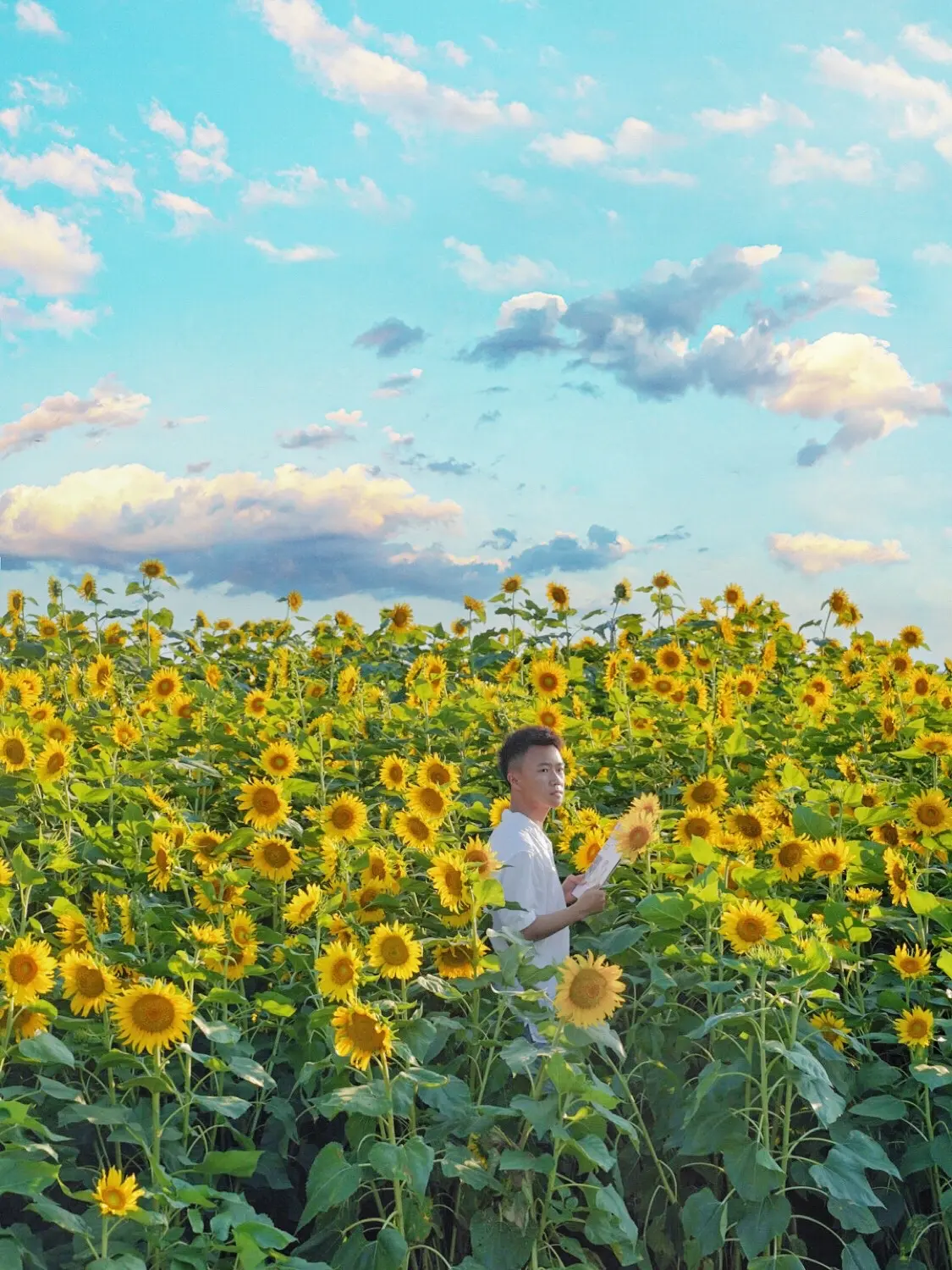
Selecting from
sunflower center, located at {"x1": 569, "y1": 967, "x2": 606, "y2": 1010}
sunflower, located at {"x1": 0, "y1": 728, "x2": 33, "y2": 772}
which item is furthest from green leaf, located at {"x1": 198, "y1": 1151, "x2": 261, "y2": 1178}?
sunflower, located at {"x1": 0, "y1": 728, "x2": 33, "y2": 772}

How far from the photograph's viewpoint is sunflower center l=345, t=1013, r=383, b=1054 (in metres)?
3.70

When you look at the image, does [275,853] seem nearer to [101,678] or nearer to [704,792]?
[704,792]

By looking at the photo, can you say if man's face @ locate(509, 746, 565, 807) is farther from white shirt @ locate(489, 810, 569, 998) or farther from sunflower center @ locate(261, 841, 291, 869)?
sunflower center @ locate(261, 841, 291, 869)

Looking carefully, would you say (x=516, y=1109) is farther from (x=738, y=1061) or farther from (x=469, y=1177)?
(x=738, y=1061)

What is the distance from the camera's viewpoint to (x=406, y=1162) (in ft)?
11.6

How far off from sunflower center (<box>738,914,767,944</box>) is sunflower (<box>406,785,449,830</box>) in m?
1.24

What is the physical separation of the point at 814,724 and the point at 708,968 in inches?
122

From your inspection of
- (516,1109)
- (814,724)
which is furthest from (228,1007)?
(814,724)

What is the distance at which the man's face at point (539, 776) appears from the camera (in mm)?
5332

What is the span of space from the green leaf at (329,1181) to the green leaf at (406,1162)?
15 centimetres

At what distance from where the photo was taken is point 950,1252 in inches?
176

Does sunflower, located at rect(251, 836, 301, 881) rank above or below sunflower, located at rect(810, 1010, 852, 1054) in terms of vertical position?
above

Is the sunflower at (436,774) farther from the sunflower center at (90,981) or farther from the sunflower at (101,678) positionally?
the sunflower at (101,678)

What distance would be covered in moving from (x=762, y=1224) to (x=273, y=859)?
2.01 meters
